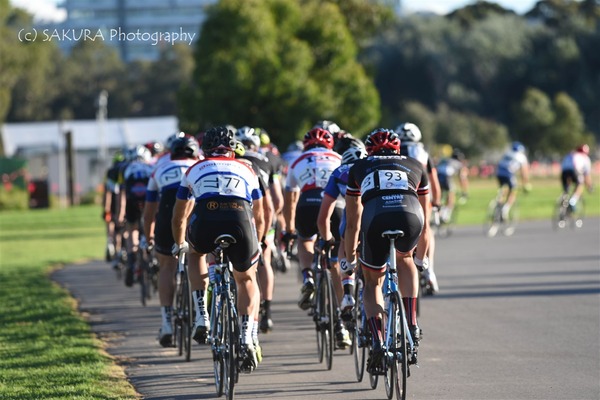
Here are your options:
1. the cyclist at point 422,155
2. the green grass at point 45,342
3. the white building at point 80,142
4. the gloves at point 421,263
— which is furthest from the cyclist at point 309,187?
the white building at point 80,142

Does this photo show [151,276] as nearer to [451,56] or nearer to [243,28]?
[243,28]

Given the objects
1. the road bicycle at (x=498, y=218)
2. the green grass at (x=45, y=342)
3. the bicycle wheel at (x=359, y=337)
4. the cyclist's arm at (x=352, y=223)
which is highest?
the cyclist's arm at (x=352, y=223)

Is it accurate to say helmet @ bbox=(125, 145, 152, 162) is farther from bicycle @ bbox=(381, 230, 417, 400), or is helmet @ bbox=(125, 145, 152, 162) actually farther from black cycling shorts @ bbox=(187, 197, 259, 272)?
bicycle @ bbox=(381, 230, 417, 400)

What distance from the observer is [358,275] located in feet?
32.7

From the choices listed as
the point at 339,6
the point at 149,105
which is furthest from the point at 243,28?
the point at 149,105

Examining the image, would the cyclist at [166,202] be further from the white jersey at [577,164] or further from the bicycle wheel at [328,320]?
the white jersey at [577,164]

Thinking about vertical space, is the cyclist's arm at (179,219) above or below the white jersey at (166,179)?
below

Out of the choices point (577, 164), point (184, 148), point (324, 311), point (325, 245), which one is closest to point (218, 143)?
point (324, 311)

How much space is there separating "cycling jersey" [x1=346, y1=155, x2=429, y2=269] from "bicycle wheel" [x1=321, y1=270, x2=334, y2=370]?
5.67 feet

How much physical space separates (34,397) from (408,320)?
2710 millimetres

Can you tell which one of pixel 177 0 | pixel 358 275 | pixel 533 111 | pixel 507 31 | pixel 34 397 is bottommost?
pixel 34 397

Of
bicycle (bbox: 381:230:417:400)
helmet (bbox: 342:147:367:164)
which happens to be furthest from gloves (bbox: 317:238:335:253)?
bicycle (bbox: 381:230:417:400)

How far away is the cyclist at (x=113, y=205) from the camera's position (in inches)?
774

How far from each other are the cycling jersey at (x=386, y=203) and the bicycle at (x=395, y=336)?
8 centimetres
